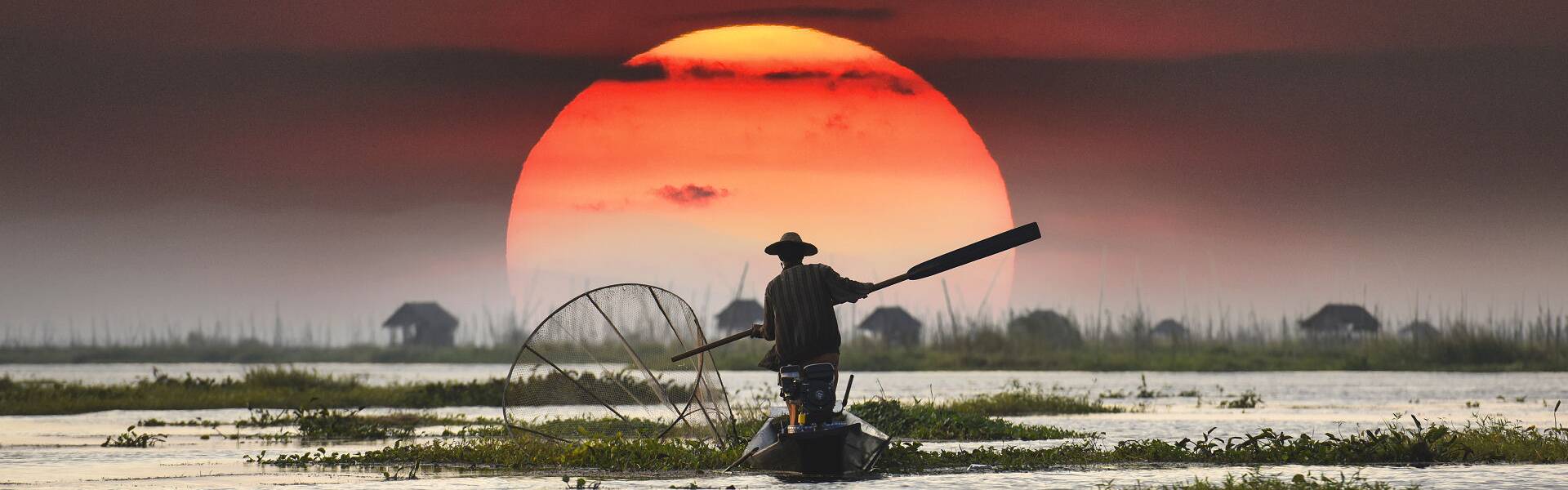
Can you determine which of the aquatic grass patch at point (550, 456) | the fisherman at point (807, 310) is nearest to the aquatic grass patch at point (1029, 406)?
the aquatic grass patch at point (550, 456)

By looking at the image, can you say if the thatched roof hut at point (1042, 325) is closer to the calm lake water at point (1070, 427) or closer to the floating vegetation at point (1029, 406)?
the calm lake water at point (1070, 427)

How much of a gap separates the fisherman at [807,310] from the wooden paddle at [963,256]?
1.51 feet

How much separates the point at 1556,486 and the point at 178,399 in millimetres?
32574

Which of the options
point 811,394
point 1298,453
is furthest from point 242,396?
point 1298,453

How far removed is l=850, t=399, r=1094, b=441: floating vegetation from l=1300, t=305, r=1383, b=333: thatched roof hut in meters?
96.5

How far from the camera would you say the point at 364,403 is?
39.9 m

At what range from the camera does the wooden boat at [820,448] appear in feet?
53.7

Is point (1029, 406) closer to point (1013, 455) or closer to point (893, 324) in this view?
point (1013, 455)

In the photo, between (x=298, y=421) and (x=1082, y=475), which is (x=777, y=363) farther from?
(x=298, y=421)

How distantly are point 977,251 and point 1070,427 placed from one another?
39.1ft

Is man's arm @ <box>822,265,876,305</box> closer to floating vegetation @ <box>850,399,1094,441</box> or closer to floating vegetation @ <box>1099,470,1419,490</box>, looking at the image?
floating vegetation @ <box>1099,470,1419,490</box>

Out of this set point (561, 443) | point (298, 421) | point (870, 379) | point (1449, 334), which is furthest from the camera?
point (1449, 334)

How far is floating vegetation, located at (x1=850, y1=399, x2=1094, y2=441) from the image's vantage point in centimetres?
2452

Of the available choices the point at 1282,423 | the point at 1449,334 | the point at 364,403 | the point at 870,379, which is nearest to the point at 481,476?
the point at 1282,423
